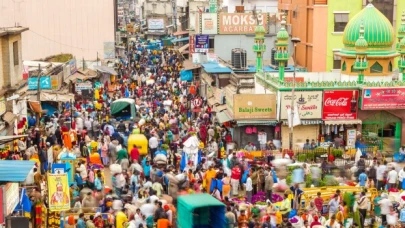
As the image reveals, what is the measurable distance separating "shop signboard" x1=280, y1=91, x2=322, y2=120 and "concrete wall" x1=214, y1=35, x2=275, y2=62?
49.9ft

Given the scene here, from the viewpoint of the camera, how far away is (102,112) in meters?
32.5

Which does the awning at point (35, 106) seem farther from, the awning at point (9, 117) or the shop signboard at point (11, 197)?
the shop signboard at point (11, 197)

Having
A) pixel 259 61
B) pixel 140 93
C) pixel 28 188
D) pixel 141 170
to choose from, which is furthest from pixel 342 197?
pixel 140 93

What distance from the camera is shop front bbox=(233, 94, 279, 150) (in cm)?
2545

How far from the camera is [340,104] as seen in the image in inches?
1016

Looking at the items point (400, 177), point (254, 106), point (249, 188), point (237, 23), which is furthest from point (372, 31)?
point (237, 23)

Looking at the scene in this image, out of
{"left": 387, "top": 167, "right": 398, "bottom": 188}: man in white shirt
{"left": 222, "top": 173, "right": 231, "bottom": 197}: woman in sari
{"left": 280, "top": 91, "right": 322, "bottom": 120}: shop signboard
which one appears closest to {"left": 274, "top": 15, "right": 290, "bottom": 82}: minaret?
{"left": 280, "top": 91, "right": 322, "bottom": 120}: shop signboard

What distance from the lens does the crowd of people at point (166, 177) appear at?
1598cm

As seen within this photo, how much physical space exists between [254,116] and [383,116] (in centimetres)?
472

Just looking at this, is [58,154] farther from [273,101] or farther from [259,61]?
[259,61]

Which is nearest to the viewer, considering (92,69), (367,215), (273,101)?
(367,215)

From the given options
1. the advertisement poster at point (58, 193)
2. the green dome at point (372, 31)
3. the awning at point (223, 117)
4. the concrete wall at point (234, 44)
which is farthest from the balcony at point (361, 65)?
the concrete wall at point (234, 44)

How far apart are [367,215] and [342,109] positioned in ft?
29.4

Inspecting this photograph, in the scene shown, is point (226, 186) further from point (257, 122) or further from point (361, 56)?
point (361, 56)
